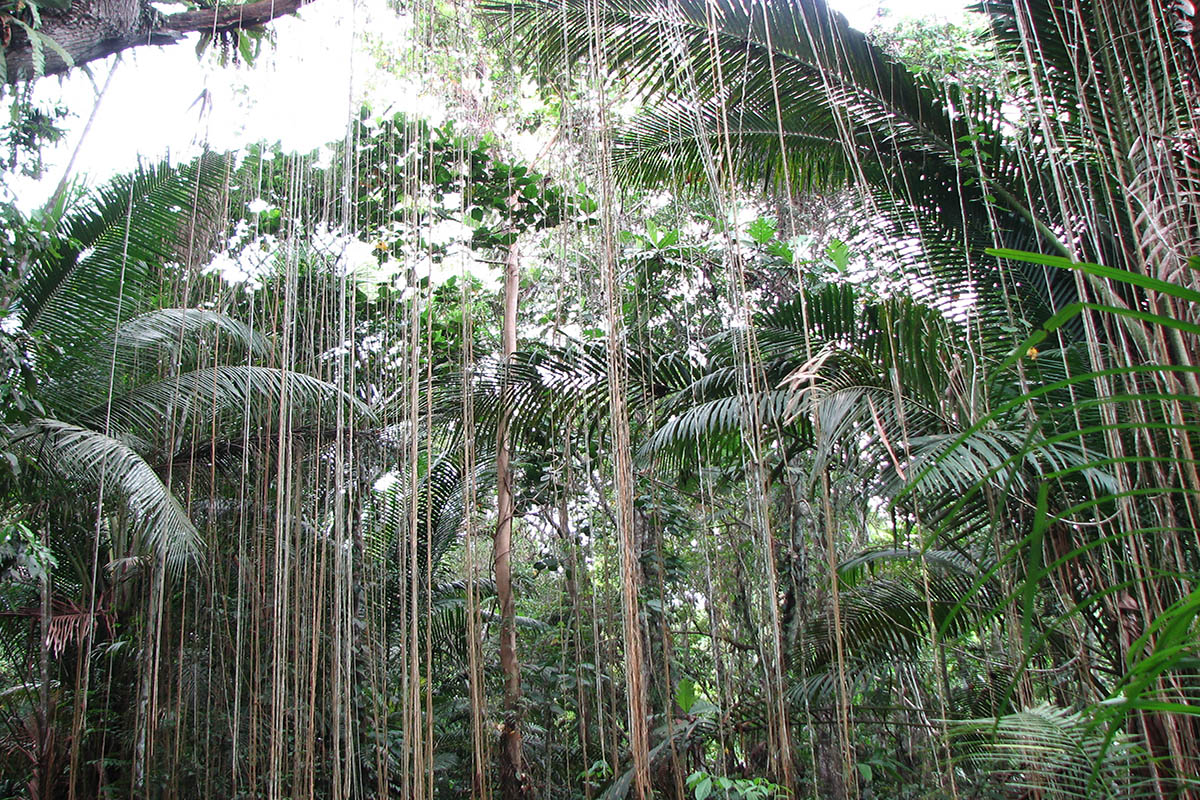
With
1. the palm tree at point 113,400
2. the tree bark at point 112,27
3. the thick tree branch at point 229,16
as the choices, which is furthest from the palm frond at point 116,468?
the thick tree branch at point 229,16

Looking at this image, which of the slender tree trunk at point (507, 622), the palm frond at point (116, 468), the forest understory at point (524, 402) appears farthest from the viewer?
the slender tree trunk at point (507, 622)

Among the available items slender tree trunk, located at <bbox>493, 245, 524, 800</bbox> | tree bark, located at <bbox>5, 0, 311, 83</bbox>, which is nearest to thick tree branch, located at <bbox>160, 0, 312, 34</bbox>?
tree bark, located at <bbox>5, 0, 311, 83</bbox>

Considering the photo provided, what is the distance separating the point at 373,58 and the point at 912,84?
2570 millimetres

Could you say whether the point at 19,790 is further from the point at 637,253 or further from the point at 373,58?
the point at 373,58

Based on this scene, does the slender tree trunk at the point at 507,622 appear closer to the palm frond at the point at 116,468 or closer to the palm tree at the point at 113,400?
the palm tree at the point at 113,400

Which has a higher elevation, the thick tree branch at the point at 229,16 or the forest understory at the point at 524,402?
the thick tree branch at the point at 229,16

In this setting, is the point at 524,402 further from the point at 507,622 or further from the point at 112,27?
the point at 112,27

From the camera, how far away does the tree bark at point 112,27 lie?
2215 mm

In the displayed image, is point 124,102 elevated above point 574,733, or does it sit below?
above

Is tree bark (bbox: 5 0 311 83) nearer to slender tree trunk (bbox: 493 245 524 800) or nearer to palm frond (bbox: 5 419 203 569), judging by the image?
palm frond (bbox: 5 419 203 569)

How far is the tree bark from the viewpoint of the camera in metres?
2.21

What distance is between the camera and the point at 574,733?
3262 millimetres

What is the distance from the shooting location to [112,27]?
2.34 metres

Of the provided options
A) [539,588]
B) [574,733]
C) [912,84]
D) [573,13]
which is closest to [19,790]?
[574,733]
